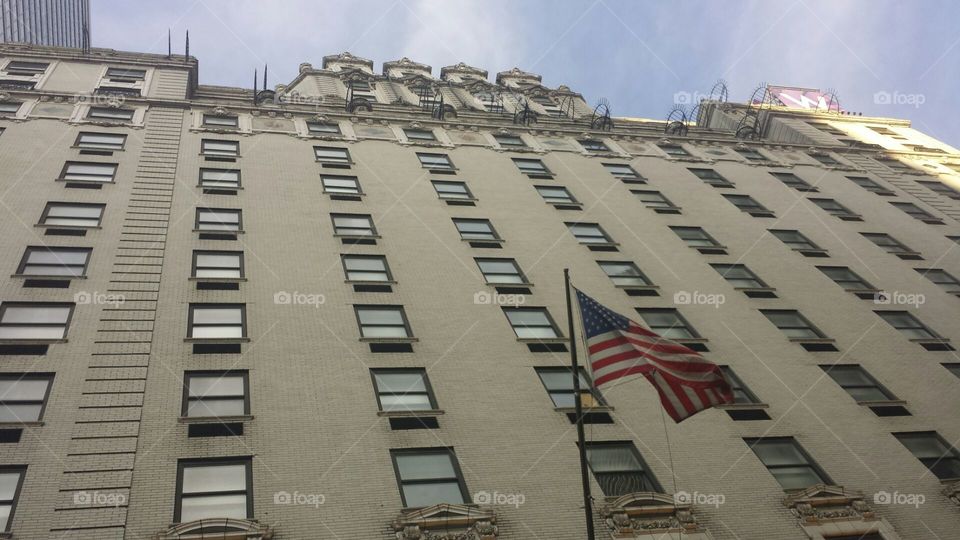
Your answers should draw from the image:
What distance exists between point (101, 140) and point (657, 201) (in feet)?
85.1

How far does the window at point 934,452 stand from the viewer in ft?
82.7

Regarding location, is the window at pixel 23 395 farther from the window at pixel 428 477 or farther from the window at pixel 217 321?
the window at pixel 428 477

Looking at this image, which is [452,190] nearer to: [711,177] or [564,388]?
[564,388]

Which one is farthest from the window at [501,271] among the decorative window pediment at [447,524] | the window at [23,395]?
the window at [23,395]

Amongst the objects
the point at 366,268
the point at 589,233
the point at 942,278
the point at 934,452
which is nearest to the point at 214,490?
the point at 366,268

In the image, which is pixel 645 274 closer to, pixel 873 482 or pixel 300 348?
pixel 873 482

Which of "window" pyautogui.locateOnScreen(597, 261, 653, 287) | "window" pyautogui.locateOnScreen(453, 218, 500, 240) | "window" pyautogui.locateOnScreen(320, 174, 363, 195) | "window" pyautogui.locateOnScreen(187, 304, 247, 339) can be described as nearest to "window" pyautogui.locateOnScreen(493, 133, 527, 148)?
"window" pyautogui.locateOnScreen(453, 218, 500, 240)

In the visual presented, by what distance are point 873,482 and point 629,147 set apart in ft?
89.6

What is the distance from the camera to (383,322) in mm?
27531

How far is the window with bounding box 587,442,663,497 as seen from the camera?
2264 cm

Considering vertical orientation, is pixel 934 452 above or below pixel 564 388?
below

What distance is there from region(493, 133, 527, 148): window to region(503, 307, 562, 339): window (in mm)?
17151

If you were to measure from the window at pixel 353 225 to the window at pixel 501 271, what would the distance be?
4.59m

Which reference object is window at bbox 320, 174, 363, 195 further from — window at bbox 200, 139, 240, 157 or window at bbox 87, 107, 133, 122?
window at bbox 87, 107, 133, 122
